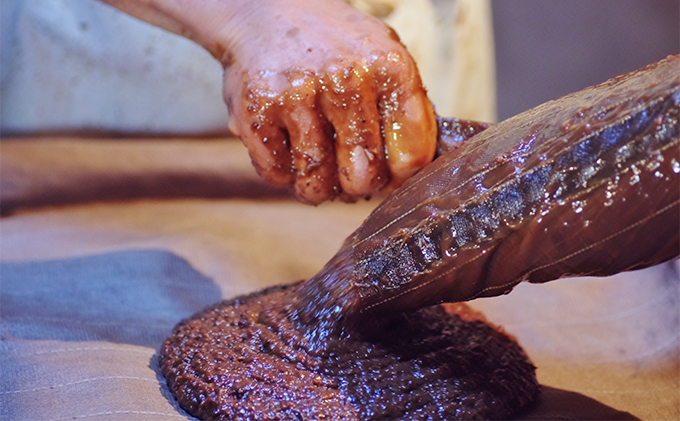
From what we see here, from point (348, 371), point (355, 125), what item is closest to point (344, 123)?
point (355, 125)

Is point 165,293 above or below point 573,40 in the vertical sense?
below

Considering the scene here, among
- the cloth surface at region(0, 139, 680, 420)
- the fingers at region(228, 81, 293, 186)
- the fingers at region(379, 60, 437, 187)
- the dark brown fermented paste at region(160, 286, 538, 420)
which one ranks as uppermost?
the fingers at region(379, 60, 437, 187)

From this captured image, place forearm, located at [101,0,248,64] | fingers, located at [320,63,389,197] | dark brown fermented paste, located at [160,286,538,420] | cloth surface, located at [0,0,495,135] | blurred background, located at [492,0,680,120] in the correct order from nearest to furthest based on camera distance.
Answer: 1. dark brown fermented paste, located at [160,286,538,420]
2. fingers, located at [320,63,389,197]
3. forearm, located at [101,0,248,64]
4. cloth surface, located at [0,0,495,135]
5. blurred background, located at [492,0,680,120]

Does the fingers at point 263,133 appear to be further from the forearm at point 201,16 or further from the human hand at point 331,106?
the forearm at point 201,16

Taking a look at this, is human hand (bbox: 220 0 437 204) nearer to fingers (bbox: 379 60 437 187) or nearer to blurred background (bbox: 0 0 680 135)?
fingers (bbox: 379 60 437 187)

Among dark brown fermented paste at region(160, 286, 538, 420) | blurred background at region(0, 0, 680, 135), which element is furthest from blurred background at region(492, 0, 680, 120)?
dark brown fermented paste at region(160, 286, 538, 420)

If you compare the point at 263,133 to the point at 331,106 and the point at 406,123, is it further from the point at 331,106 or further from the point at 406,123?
the point at 406,123

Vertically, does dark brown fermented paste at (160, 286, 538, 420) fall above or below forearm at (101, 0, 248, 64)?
below
